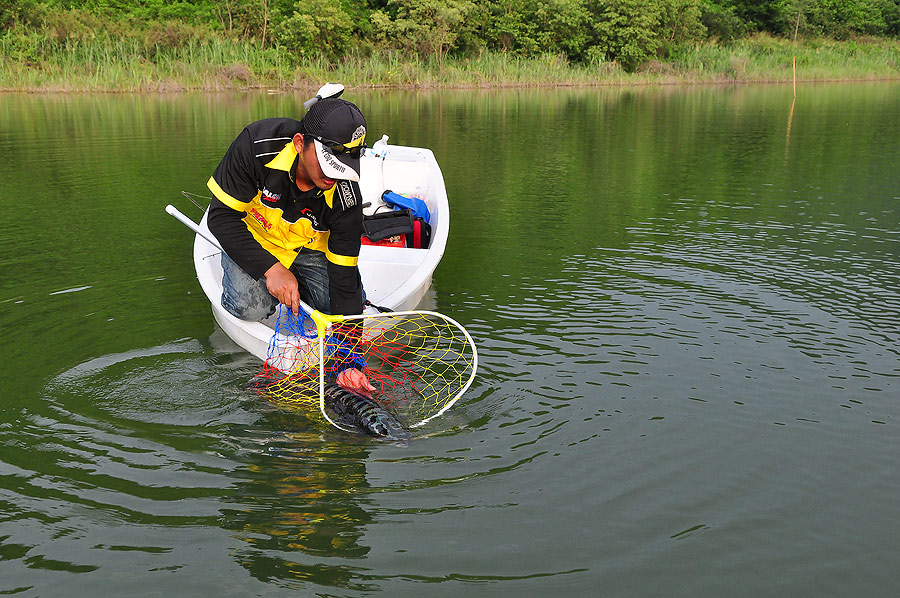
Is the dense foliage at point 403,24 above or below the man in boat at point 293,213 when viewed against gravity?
above

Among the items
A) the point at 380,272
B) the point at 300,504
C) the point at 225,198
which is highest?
the point at 225,198

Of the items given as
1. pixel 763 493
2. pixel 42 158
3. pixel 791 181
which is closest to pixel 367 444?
pixel 763 493

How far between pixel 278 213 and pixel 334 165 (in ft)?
2.33

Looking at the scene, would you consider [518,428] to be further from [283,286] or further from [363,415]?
[283,286]

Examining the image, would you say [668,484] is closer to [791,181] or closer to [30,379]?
[30,379]

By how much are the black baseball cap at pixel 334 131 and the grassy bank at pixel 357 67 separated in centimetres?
2495

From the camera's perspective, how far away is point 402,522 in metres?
3.38

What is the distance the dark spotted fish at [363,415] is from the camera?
4.09m

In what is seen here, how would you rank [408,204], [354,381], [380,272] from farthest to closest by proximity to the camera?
[408,204], [380,272], [354,381]

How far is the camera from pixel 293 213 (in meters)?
4.47

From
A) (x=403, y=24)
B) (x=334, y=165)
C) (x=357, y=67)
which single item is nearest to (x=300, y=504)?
(x=334, y=165)

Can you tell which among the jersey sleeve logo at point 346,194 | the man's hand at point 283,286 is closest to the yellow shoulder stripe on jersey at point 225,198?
the man's hand at point 283,286

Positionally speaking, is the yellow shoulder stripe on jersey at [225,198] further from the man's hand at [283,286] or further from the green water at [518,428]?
the green water at [518,428]

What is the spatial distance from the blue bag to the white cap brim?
3.58 metres
